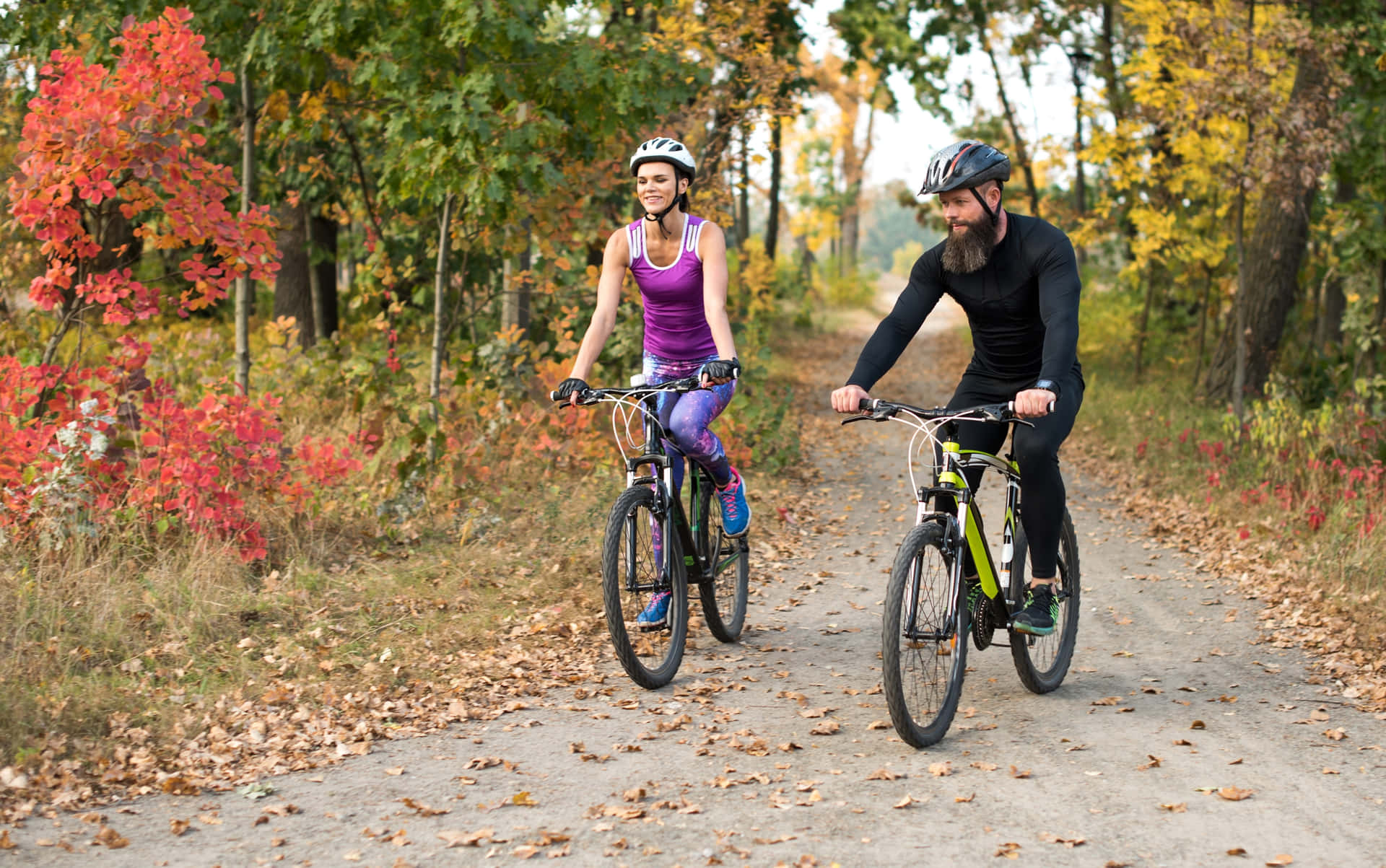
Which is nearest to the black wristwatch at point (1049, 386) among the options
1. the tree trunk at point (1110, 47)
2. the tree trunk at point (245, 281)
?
the tree trunk at point (245, 281)

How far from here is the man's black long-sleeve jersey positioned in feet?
16.1

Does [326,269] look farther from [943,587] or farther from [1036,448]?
[943,587]

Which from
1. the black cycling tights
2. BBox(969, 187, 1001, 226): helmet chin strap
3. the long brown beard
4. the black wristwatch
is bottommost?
the black cycling tights

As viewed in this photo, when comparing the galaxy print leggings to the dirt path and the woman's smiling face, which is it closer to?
the woman's smiling face

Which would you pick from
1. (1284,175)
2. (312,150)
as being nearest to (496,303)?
(312,150)

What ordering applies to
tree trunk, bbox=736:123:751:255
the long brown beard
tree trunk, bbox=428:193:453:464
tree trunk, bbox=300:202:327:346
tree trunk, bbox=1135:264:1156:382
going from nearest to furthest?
1. the long brown beard
2. tree trunk, bbox=428:193:453:464
3. tree trunk, bbox=736:123:751:255
4. tree trunk, bbox=300:202:327:346
5. tree trunk, bbox=1135:264:1156:382

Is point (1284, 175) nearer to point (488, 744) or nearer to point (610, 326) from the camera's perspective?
point (610, 326)

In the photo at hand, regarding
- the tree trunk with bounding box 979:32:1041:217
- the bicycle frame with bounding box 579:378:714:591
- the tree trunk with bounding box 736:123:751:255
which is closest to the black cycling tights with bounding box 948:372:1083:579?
the bicycle frame with bounding box 579:378:714:591

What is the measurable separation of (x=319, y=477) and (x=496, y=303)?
6.49 meters

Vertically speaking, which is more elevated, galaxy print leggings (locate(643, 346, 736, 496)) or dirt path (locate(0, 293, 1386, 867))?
galaxy print leggings (locate(643, 346, 736, 496))

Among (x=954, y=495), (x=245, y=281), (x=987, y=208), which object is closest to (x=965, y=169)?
(x=987, y=208)

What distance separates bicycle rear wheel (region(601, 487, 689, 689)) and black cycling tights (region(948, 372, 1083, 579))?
1376mm

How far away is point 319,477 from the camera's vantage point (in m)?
7.52

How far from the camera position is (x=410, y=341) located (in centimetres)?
1631
